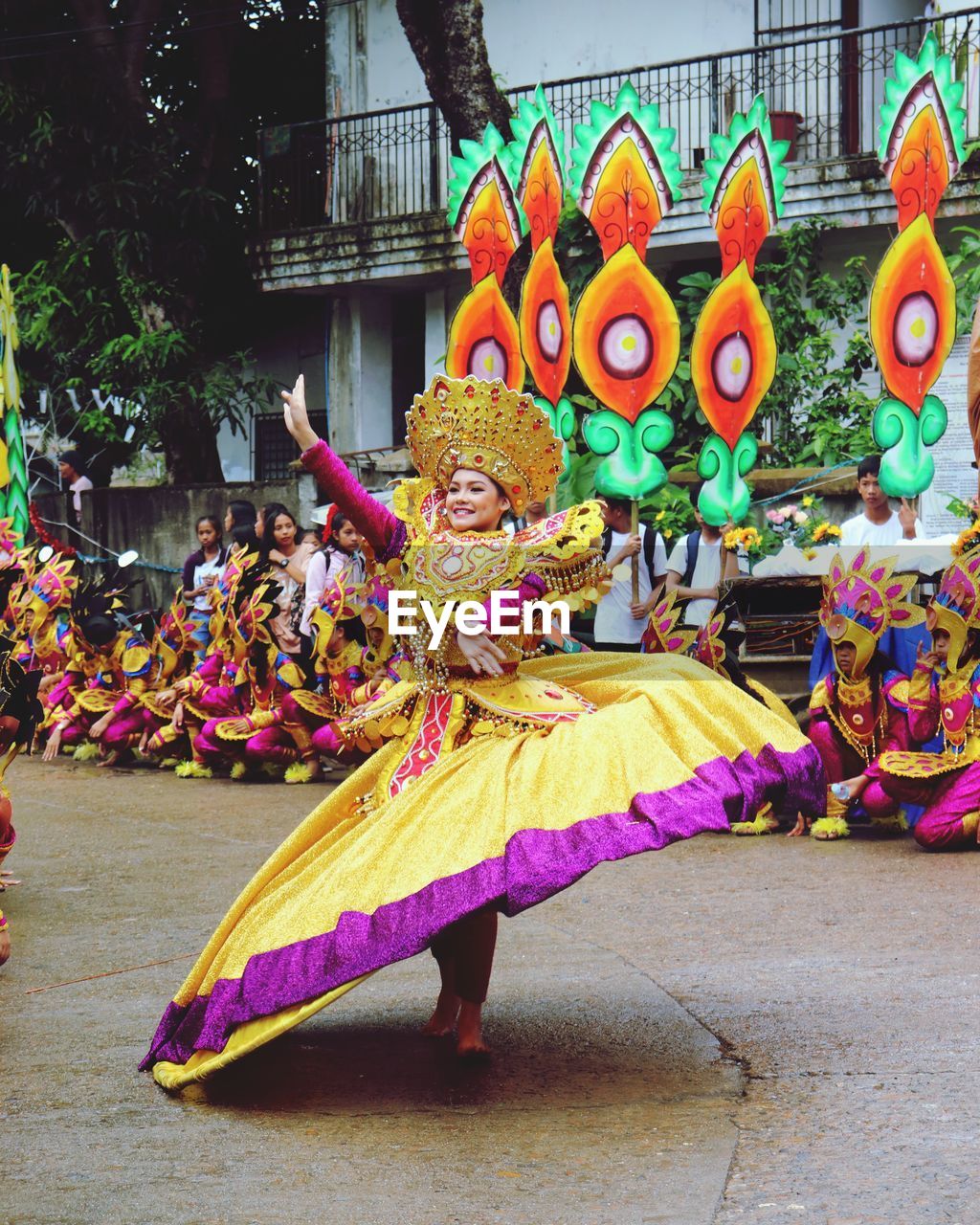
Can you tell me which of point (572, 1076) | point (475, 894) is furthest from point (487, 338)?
point (475, 894)

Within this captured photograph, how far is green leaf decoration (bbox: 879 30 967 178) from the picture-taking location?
8633 millimetres

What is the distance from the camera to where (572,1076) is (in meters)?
4.23

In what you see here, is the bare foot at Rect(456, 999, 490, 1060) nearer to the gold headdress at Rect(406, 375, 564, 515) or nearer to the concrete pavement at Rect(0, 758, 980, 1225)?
the concrete pavement at Rect(0, 758, 980, 1225)

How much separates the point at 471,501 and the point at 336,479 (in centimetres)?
37

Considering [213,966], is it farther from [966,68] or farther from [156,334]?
[156,334]

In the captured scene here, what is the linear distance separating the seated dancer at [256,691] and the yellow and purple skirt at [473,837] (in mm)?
5517

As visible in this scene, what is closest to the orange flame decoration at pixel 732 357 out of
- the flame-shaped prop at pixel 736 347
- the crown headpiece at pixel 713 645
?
the flame-shaped prop at pixel 736 347

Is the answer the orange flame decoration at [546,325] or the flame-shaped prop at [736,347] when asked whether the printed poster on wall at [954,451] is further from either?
the orange flame decoration at [546,325]

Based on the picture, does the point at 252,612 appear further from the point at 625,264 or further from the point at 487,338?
the point at 625,264

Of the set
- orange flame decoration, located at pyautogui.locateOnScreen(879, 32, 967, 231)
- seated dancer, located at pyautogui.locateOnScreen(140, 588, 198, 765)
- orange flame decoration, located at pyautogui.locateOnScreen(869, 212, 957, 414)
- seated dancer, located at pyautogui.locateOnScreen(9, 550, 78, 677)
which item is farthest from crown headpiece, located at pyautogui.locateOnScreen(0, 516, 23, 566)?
orange flame decoration, located at pyautogui.locateOnScreen(879, 32, 967, 231)

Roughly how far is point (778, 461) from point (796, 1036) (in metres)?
9.97

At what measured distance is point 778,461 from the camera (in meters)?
14.0

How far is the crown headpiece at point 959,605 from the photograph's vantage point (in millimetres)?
7121

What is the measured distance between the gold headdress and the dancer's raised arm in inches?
8.5
